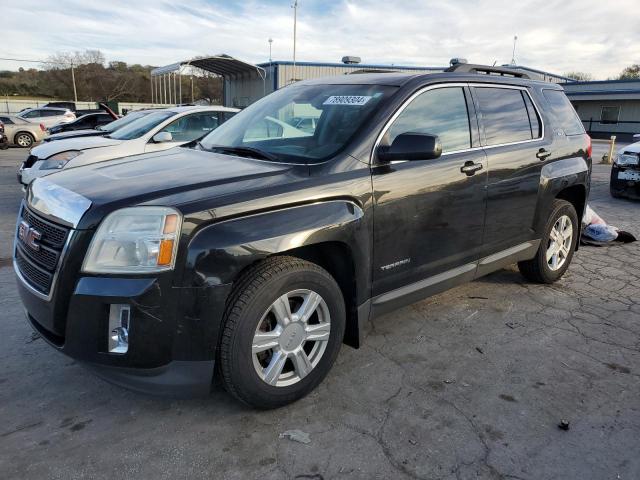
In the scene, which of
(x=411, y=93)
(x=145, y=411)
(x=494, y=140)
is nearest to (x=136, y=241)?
(x=145, y=411)

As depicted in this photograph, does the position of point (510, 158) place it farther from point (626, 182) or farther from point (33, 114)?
point (33, 114)

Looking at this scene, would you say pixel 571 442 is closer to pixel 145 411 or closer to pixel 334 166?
pixel 334 166

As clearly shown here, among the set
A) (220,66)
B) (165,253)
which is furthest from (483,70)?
(220,66)

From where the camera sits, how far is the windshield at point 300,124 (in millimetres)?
3062

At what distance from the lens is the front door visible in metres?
3.03

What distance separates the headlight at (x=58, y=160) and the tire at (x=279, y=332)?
19.0 feet

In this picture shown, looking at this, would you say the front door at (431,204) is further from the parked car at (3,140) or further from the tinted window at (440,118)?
the parked car at (3,140)

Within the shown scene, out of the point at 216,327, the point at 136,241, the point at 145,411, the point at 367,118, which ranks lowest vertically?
the point at 145,411

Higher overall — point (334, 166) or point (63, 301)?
point (334, 166)

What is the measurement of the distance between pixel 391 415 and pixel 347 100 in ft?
6.69

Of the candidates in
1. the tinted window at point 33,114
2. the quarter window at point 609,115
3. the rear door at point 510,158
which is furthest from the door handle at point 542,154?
the quarter window at point 609,115

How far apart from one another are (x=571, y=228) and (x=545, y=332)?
1.52 metres

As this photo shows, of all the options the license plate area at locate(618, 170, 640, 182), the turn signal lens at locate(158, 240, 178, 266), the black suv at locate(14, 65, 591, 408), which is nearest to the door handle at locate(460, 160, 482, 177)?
the black suv at locate(14, 65, 591, 408)

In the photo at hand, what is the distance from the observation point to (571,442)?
8.23ft
